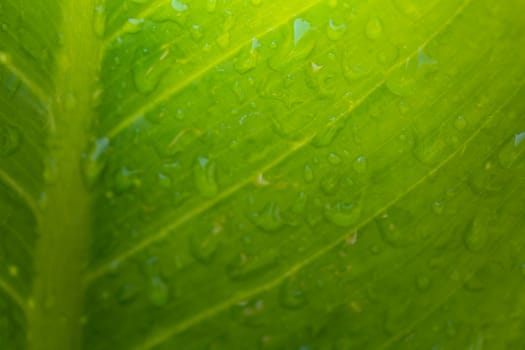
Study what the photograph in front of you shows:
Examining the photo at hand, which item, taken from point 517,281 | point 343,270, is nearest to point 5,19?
point 343,270

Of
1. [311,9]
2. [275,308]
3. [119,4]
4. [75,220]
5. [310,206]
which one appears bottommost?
[275,308]

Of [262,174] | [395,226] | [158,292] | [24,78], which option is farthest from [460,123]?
[24,78]

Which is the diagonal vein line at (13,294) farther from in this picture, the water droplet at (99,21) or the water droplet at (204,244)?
the water droplet at (99,21)

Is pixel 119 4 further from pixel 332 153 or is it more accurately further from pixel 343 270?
pixel 343 270

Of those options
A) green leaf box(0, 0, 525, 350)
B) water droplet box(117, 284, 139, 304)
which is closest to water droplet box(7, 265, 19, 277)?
green leaf box(0, 0, 525, 350)

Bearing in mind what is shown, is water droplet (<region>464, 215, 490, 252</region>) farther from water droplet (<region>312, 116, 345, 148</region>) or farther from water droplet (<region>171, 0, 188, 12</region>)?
water droplet (<region>171, 0, 188, 12</region>)
